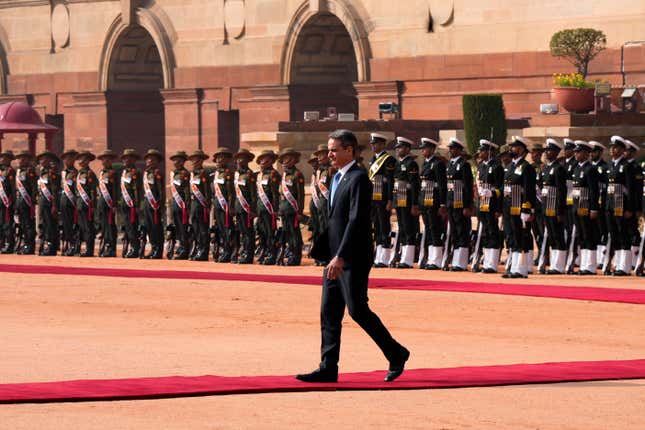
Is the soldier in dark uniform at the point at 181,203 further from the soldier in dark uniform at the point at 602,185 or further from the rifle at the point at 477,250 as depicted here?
the soldier in dark uniform at the point at 602,185

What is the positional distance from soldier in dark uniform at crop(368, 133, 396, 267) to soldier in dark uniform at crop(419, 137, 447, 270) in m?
0.45

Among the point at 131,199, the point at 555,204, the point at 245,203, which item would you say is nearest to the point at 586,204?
the point at 555,204

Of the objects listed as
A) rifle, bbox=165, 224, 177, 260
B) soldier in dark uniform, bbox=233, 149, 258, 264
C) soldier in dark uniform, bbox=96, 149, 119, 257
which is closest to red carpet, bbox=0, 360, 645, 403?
soldier in dark uniform, bbox=233, 149, 258, 264

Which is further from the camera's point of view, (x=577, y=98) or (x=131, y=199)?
(x=577, y=98)

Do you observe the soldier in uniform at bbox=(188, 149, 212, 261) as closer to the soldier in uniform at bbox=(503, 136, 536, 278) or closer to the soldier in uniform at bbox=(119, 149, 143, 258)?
the soldier in uniform at bbox=(119, 149, 143, 258)

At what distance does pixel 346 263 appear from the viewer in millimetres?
12406

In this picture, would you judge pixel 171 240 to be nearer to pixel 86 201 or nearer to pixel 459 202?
pixel 86 201

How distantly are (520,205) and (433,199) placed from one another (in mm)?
1954

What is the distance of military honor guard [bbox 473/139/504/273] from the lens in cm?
2373

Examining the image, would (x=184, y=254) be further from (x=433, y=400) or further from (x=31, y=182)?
(x=433, y=400)

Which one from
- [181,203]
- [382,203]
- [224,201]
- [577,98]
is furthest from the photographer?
[577,98]

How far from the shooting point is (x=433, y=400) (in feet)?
37.6

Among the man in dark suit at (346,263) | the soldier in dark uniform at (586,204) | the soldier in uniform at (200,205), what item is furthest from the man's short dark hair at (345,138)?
the soldier in uniform at (200,205)

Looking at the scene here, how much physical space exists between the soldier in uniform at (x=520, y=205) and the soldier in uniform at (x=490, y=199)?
13.5 inches
